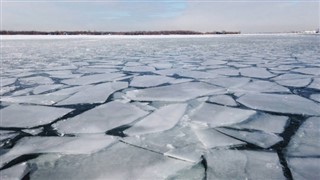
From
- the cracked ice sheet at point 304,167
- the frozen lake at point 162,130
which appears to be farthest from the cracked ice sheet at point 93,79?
the cracked ice sheet at point 304,167

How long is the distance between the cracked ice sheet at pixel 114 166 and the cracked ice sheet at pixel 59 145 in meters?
0.07

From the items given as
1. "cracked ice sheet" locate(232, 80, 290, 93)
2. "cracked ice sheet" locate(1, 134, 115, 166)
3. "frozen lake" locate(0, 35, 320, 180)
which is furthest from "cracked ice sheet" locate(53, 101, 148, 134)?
"cracked ice sheet" locate(232, 80, 290, 93)

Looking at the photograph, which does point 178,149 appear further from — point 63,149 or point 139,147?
point 63,149

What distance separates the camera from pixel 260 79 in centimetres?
298

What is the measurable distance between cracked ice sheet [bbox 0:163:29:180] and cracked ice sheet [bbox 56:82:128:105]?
97cm

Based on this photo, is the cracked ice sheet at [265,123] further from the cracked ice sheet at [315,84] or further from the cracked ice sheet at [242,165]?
the cracked ice sheet at [315,84]

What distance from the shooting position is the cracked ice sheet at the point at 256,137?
139 centimetres

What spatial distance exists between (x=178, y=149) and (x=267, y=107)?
90 centimetres

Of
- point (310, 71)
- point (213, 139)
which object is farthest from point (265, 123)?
point (310, 71)

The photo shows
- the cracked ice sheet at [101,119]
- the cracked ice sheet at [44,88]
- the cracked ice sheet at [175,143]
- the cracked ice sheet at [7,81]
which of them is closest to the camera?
the cracked ice sheet at [175,143]

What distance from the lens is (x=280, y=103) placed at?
80.5 inches

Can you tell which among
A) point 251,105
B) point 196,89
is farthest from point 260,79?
point 251,105

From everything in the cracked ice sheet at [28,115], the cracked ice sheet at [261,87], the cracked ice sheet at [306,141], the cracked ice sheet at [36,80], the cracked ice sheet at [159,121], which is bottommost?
the cracked ice sheet at [36,80]

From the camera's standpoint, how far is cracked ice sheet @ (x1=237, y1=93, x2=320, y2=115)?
187cm
